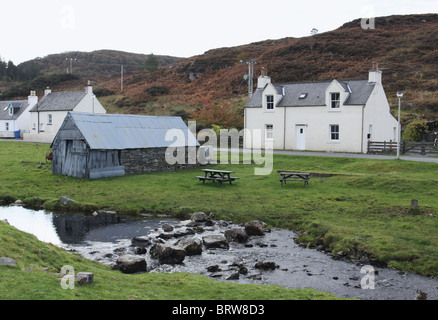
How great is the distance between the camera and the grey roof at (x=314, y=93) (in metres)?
41.2

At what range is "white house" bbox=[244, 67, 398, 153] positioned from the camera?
41.0m

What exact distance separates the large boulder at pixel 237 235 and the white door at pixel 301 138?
94.2 feet

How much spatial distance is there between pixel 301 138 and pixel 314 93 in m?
4.92

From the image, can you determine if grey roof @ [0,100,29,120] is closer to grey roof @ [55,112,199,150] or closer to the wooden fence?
grey roof @ [55,112,199,150]

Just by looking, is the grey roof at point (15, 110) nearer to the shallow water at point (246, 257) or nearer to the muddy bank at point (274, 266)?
the shallow water at point (246, 257)

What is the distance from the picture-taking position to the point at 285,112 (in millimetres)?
44875

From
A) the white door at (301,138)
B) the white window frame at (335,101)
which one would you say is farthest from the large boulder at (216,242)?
the white door at (301,138)

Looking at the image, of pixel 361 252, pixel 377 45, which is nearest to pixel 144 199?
pixel 361 252

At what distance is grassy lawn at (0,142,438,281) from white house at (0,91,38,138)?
35.0 metres

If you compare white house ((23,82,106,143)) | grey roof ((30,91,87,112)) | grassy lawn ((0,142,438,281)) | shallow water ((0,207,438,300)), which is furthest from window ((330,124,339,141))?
grey roof ((30,91,87,112))

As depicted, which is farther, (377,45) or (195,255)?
(377,45)

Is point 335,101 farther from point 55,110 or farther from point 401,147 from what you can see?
point 55,110
